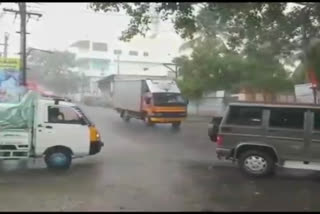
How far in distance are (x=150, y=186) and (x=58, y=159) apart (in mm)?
2919

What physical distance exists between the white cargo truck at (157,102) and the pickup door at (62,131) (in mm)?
13045

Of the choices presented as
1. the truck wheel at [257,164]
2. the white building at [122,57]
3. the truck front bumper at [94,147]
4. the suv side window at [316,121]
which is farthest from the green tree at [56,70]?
the suv side window at [316,121]

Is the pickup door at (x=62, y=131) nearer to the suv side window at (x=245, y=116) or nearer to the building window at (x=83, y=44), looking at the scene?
the suv side window at (x=245, y=116)

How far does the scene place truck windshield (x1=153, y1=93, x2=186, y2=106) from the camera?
25078 millimetres

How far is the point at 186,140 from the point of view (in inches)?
787

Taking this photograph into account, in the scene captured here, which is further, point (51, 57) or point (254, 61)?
point (51, 57)

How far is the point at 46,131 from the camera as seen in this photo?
38.1 ft

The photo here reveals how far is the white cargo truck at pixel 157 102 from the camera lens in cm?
2506

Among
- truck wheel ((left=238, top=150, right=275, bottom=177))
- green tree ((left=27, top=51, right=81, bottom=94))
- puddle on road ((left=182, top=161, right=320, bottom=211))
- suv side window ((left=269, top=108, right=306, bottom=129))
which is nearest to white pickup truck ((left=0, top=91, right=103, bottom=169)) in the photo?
puddle on road ((left=182, top=161, right=320, bottom=211))

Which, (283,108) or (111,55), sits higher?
(111,55)

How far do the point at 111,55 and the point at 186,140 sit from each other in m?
53.9

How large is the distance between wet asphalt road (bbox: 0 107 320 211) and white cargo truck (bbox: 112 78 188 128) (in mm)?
9555

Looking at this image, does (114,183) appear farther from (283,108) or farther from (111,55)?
(111,55)

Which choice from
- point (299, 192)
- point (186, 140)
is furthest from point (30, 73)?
point (299, 192)
